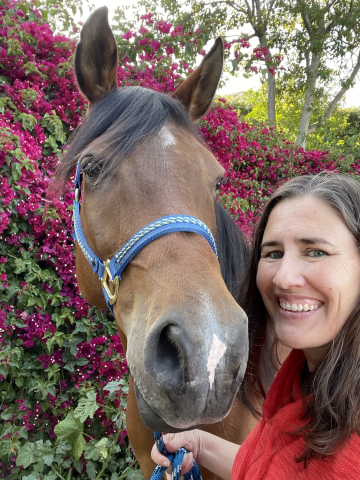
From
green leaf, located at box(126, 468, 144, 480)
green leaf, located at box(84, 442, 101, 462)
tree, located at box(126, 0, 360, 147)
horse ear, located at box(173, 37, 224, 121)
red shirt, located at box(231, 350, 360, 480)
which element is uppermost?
tree, located at box(126, 0, 360, 147)

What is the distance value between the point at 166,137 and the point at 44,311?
210 centimetres

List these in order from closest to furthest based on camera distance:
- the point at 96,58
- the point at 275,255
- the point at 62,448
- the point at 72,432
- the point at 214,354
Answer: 1. the point at 214,354
2. the point at 275,255
3. the point at 96,58
4. the point at 72,432
5. the point at 62,448

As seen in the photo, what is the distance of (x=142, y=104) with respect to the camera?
61.9 inches

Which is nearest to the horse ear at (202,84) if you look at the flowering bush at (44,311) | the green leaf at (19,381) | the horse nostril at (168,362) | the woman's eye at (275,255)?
the woman's eye at (275,255)

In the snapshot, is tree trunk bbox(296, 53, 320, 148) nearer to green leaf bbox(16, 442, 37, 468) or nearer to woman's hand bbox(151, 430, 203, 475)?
woman's hand bbox(151, 430, 203, 475)

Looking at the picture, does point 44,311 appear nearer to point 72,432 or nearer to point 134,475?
point 72,432

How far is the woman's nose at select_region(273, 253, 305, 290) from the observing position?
1128mm

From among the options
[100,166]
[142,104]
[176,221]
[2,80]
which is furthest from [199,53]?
[176,221]

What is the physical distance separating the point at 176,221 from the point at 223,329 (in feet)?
1.48

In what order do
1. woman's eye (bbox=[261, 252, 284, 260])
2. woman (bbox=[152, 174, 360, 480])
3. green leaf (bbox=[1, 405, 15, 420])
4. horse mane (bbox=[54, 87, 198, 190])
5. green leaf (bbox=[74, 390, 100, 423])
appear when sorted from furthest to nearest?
green leaf (bbox=[1, 405, 15, 420]), green leaf (bbox=[74, 390, 100, 423]), horse mane (bbox=[54, 87, 198, 190]), woman's eye (bbox=[261, 252, 284, 260]), woman (bbox=[152, 174, 360, 480])

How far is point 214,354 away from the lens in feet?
3.02

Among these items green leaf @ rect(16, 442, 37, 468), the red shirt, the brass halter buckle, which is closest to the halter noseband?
the brass halter buckle

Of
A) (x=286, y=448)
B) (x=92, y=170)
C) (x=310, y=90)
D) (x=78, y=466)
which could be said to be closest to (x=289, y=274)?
(x=286, y=448)

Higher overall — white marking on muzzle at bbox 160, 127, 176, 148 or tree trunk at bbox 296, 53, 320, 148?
tree trunk at bbox 296, 53, 320, 148
